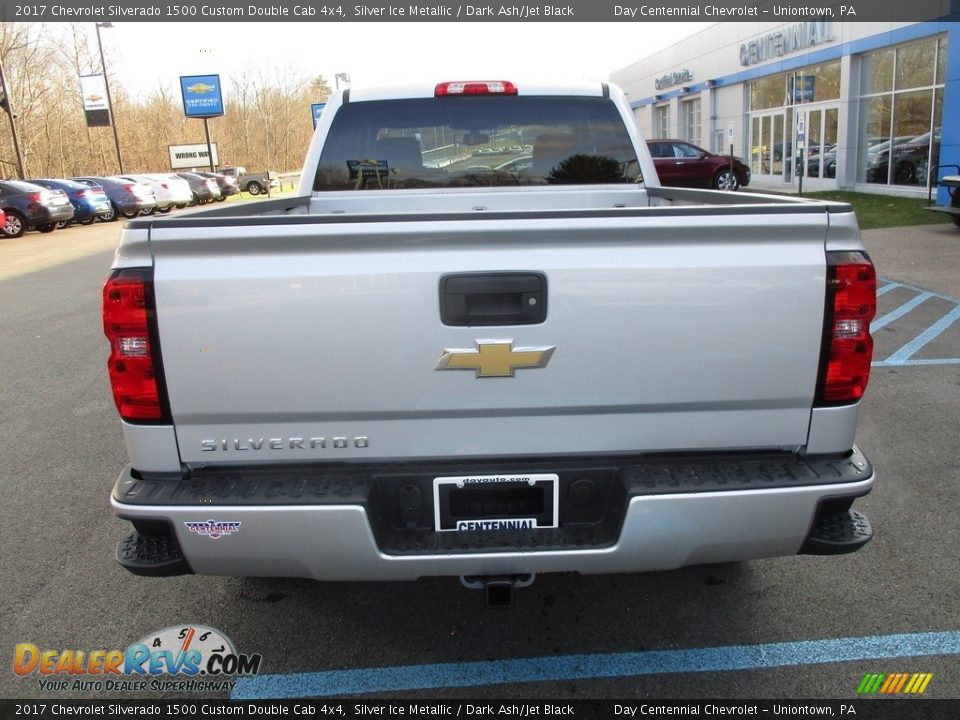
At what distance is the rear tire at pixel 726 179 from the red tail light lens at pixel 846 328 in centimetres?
2118

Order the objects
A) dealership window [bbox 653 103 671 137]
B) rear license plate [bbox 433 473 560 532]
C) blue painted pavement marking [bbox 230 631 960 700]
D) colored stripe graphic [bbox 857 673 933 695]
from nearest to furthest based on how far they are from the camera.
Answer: rear license plate [bbox 433 473 560 532] < colored stripe graphic [bbox 857 673 933 695] < blue painted pavement marking [bbox 230 631 960 700] < dealership window [bbox 653 103 671 137]

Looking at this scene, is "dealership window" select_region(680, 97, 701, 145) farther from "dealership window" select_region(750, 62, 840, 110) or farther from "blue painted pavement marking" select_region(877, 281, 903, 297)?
"blue painted pavement marking" select_region(877, 281, 903, 297)

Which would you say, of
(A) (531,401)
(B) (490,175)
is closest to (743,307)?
(A) (531,401)

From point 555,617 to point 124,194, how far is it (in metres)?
28.7

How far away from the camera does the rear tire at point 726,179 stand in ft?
72.5

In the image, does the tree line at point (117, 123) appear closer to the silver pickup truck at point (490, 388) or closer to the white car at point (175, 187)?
the white car at point (175, 187)

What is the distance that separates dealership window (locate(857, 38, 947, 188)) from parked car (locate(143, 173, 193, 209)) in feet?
79.6

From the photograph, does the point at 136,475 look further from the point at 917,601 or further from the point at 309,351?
the point at 917,601

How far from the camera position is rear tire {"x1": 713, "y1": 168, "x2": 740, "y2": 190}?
22.1 m

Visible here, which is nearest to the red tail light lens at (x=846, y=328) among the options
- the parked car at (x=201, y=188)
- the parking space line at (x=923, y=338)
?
the parking space line at (x=923, y=338)

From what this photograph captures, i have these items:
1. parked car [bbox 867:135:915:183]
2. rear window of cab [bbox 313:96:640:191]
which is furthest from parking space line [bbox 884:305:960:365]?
parked car [bbox 867:135:915:183]

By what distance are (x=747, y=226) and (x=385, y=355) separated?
115cm

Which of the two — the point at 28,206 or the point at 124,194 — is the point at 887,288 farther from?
the point at 124,194

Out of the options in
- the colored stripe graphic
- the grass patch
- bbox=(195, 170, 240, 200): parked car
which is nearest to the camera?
the colored stripe graphic
